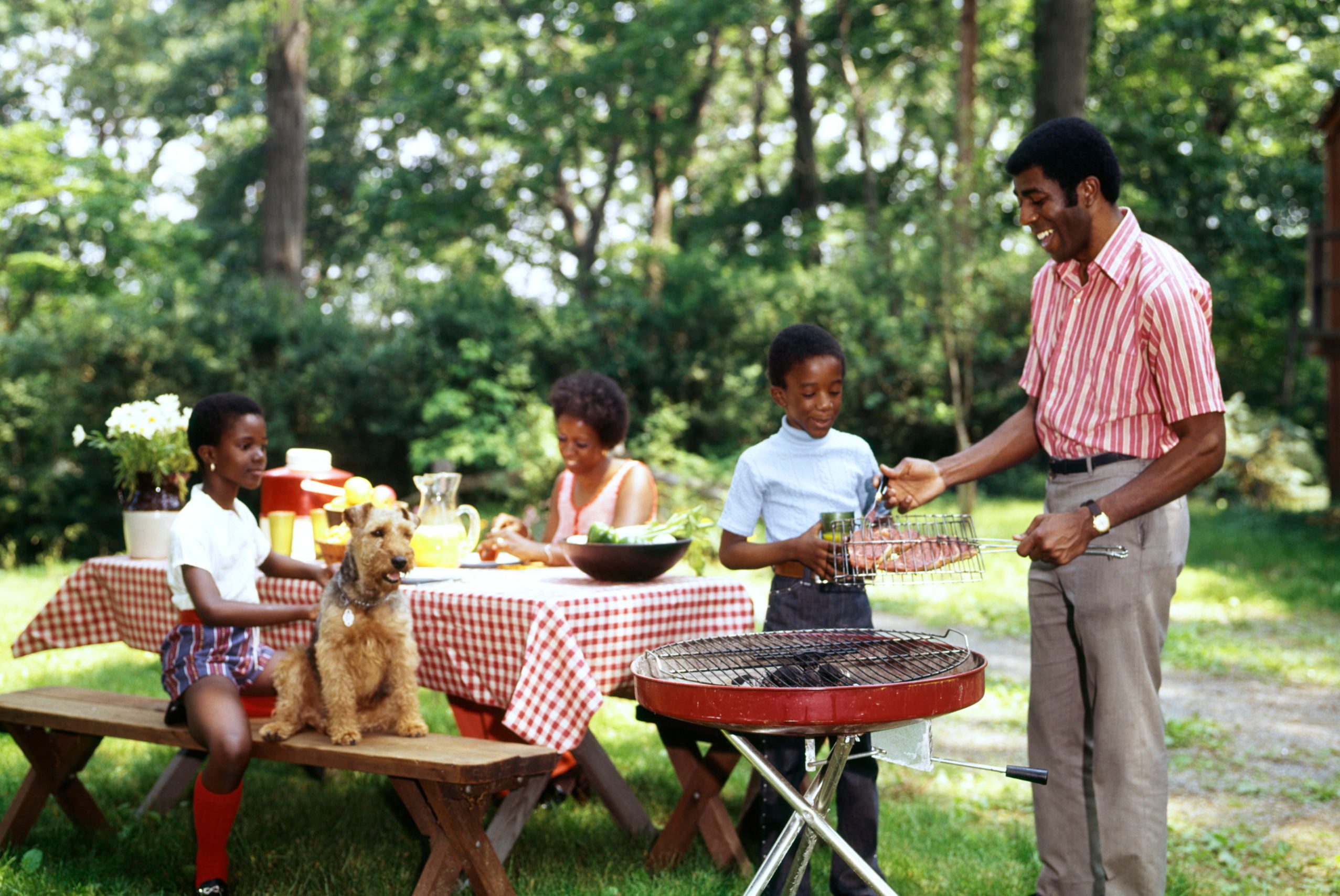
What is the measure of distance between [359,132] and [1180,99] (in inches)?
704

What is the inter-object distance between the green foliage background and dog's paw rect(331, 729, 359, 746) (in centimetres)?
988

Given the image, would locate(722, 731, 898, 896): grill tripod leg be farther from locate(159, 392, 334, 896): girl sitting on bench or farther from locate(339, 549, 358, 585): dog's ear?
locate(159, 392, 334, 896): girl sitting on bench

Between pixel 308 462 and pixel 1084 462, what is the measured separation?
308 cm

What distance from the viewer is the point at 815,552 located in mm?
3262

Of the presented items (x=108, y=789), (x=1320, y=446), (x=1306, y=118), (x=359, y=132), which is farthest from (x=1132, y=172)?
(x=108, y=789)

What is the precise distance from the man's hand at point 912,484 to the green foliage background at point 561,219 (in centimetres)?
1003

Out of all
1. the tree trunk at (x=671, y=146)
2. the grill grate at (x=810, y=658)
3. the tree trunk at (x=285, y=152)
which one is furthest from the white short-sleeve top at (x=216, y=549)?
the tree trunk at (x=671, y=146)

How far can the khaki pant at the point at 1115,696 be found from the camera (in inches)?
120

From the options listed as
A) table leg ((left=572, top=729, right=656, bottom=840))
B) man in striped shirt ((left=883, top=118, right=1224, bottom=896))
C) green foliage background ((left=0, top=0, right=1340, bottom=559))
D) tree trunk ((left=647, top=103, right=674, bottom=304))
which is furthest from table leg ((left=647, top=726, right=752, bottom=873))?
tree trunk ((left=647, top=103, right=674, bottom=304))

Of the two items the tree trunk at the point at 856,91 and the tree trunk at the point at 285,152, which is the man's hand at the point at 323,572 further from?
the tree trunk at the point at 856,91

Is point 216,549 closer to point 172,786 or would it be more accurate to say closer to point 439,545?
point 439,545

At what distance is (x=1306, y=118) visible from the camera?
25250 millimetres

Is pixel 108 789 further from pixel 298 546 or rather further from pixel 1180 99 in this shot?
pixel 1180 99

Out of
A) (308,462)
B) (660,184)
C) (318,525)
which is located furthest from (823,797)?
(660,184)
